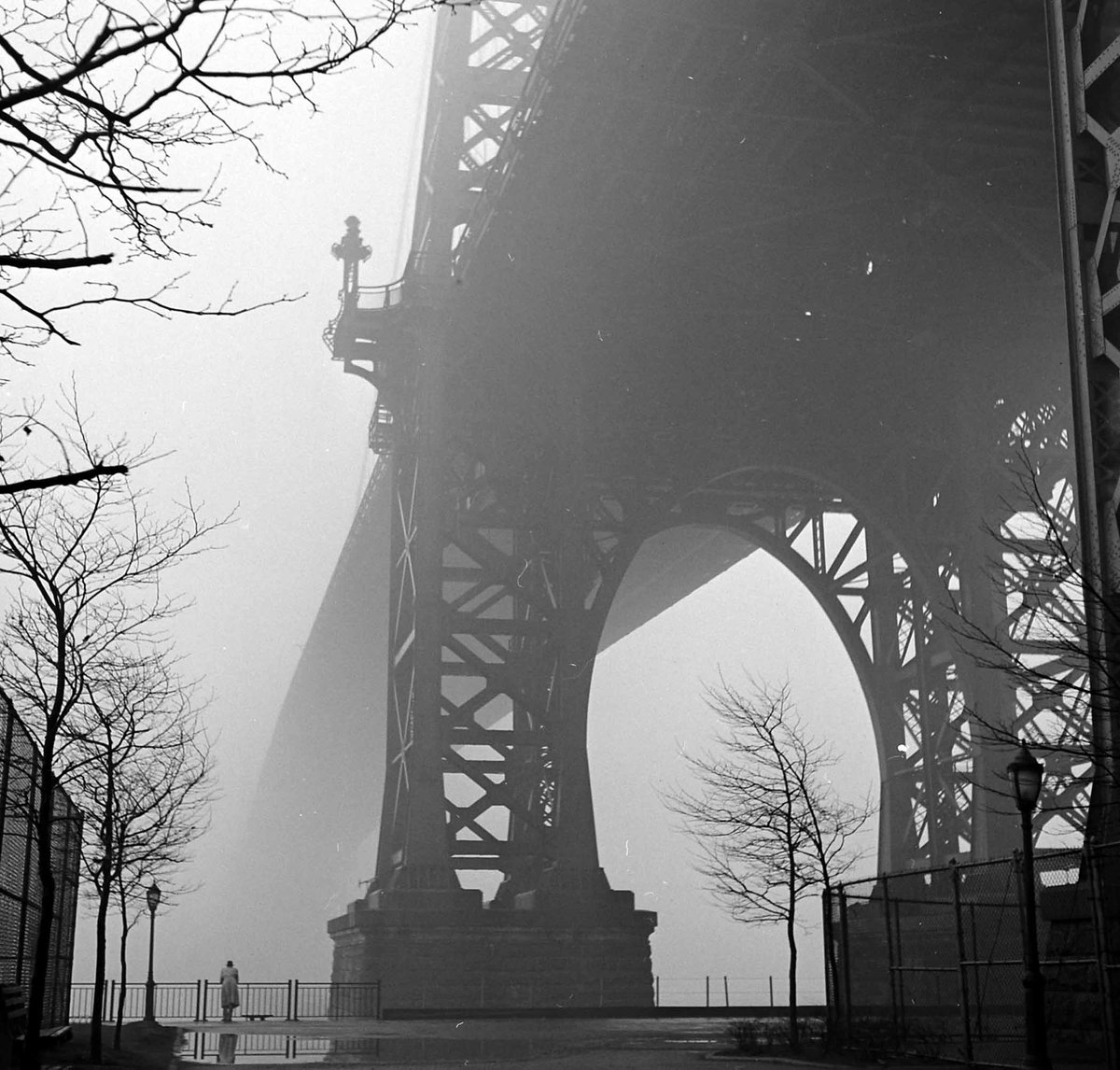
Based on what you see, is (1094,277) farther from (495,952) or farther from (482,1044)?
(495,952)

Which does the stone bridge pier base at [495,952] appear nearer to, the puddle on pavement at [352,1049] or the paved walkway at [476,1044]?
the paved walkway at [476,1044]

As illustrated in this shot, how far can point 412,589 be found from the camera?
116 ft

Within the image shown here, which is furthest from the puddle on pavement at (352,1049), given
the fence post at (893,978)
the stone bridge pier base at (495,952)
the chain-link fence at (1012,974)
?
the stone bridge pier base at (495,952)

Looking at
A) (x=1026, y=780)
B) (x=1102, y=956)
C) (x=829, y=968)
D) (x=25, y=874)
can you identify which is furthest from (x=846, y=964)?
(x=25, y=874)

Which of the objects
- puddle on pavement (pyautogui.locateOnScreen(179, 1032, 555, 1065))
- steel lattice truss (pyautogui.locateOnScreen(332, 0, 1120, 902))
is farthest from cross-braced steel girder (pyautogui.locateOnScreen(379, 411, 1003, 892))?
puddle on pavement (pyautogui.locateOnScreen(179, 1032, 555, 1065))

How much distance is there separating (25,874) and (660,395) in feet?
78.9

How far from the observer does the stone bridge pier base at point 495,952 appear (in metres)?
31.8

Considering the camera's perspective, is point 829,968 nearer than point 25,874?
No

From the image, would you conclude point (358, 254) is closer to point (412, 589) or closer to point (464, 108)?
point (464, 108)

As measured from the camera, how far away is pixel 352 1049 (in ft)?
70.3

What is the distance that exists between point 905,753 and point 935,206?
14.9 meters

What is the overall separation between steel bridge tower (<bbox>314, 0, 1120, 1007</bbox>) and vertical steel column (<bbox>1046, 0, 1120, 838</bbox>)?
1014 cm

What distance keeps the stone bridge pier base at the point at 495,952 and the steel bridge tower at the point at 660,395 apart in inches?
2.4

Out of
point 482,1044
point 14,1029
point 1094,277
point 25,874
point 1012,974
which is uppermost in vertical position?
point 1094,277
